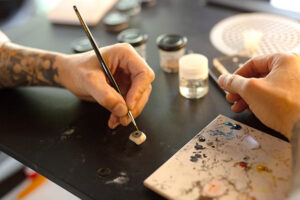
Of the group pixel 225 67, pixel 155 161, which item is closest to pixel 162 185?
pixel 155 161

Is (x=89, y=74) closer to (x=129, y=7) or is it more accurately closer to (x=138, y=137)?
(x=138, y=137)

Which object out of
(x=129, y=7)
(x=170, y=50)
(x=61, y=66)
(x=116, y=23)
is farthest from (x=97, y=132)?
(x=129, y=7)

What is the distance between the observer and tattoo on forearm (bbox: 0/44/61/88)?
101cm

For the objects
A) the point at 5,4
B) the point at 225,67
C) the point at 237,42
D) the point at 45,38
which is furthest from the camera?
the point at 5,4

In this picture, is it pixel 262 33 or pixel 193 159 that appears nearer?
pixel 193 159

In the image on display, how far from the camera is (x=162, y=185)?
2.13 feet

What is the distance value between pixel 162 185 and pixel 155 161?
10 centimetres

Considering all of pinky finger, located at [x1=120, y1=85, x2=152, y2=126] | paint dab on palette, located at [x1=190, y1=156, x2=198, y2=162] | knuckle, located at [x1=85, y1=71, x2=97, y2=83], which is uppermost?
knuckle, located at [x1=85, y1=71, x2=97, y2=83]

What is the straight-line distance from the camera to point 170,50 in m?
1.00

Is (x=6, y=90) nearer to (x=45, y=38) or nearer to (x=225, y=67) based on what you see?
(x=45, y=38)

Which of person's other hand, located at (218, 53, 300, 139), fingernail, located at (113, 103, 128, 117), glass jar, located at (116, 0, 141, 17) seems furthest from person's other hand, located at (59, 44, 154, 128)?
glass jar, located at (116, 0, 141, 17)

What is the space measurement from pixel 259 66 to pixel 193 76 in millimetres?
183

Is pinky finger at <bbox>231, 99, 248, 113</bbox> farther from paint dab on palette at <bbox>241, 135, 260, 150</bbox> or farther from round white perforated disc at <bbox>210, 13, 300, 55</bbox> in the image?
→ round white perforated disc at <bbox>210, 13, 300, 55</bbox>

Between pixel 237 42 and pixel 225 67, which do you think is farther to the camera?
pixel 237 42
